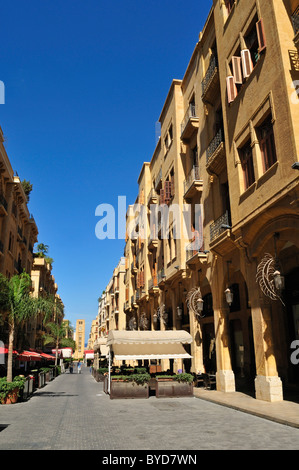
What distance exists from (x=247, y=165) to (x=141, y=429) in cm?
1067

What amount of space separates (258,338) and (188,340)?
6228 mm

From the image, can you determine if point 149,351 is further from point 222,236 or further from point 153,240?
point 153,240

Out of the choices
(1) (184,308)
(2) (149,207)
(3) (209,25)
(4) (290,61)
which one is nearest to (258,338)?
(4) (290,61)

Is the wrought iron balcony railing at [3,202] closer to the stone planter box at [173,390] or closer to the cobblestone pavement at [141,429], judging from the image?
the cobblestone pavement at [141,429]

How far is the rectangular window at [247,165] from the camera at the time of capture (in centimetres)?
1506

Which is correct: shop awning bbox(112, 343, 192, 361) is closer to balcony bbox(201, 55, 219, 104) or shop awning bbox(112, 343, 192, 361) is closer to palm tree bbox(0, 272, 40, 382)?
palm tree bbox(0, 272, 40, 382)

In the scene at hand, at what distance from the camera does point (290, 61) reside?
12.1m

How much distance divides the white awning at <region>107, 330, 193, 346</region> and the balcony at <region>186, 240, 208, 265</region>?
158 inches

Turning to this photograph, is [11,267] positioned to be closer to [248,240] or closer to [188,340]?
[188,340]

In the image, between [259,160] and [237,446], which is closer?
[237,446]

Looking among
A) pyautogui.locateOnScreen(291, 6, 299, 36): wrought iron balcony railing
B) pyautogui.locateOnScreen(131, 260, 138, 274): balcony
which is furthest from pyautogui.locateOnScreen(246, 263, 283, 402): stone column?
pyautogui.locateOnScreen(131, 260, 138, 274): balcony

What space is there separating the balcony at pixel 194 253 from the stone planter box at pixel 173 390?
6.25 meters

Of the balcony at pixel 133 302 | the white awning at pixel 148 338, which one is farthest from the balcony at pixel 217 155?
the balcony at pixel 133 302

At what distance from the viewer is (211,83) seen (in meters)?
19.3
